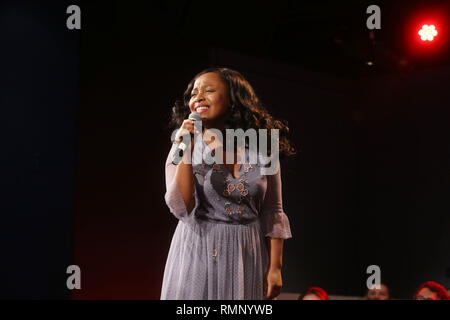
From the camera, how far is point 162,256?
381cm

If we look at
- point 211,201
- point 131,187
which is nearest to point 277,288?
point 211,201

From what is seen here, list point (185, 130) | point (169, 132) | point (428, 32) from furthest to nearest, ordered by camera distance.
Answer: point (428, 32), point (169, 132), point (185, 130)

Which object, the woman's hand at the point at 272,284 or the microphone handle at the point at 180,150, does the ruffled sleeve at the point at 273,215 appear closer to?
the woman's hand at the point at 272,284

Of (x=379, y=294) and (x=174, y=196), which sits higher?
(x=174, y=196)

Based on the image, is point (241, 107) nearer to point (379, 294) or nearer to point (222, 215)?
point (222, 215)


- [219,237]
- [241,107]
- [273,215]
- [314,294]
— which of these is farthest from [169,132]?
[219,237]

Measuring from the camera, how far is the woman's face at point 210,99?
2006 mm

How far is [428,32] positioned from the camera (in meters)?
4.42

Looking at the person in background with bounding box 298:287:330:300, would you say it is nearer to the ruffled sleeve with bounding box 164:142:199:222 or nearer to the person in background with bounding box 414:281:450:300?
the person in background with bounding box 414:281:450:300

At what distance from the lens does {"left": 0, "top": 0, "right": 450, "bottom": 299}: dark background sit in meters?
3.50

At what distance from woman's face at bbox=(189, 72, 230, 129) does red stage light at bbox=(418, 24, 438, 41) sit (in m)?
2.87

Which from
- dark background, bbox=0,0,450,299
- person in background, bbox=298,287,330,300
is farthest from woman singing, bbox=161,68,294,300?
person in background, bbox=298,287,330,300

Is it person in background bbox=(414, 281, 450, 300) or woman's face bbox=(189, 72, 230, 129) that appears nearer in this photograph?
woman's face bbox=(189, 72, 230, 129)

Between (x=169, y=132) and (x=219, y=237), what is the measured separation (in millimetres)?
2010
